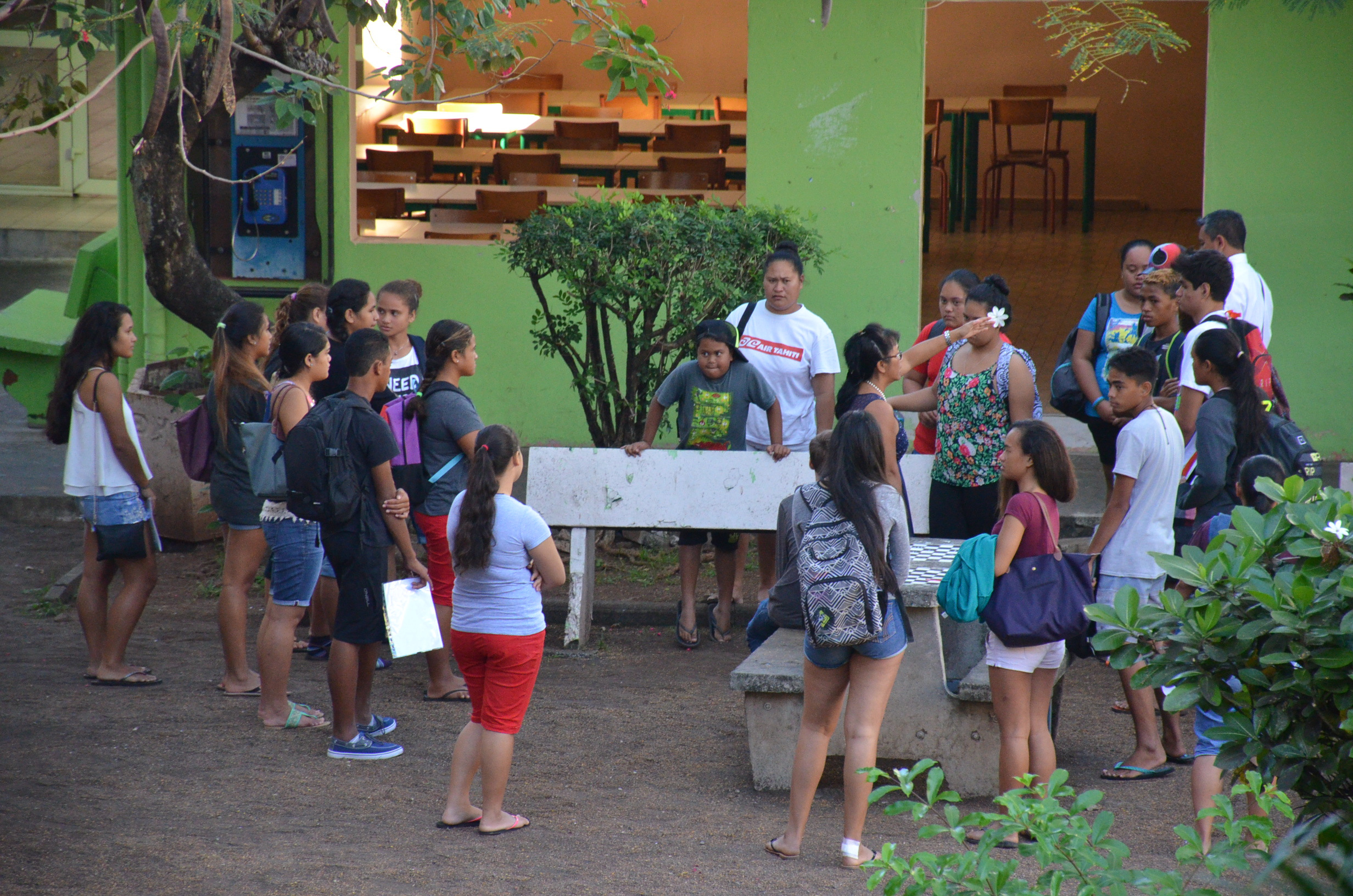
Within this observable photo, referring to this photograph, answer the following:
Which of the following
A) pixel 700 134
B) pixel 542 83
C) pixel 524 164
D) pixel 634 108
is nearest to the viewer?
pixel 524 164

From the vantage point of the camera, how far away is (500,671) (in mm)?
4355

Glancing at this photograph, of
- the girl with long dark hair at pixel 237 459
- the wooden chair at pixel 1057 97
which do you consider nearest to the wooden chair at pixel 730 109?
the wooden chair at pixel 1057 97

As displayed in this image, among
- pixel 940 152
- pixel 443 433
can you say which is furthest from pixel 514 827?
pixel 940 152

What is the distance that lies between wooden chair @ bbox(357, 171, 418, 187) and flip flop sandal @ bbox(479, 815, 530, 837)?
6.81 meters

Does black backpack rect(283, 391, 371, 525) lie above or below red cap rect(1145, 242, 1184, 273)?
below

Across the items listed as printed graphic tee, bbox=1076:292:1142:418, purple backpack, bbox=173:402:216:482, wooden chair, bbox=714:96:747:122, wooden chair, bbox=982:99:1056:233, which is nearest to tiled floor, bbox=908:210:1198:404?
wooden chair, bbox=982:99:1056:233

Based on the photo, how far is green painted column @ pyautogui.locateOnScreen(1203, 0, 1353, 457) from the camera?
8844 mm

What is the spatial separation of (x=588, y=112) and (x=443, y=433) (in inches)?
392

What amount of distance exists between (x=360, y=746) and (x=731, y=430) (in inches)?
93.9

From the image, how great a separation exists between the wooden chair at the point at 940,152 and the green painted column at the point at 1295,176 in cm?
619

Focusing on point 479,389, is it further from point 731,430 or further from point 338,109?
point 731,430

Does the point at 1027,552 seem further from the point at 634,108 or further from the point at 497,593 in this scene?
the point at 634,108

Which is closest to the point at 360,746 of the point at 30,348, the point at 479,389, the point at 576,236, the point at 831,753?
the point at 831,753

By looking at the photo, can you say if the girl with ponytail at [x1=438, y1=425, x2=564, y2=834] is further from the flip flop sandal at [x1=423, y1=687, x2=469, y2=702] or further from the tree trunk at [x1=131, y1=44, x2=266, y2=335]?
the tree trunk at [x1=131, y1=44, x2=266, y2=335]
